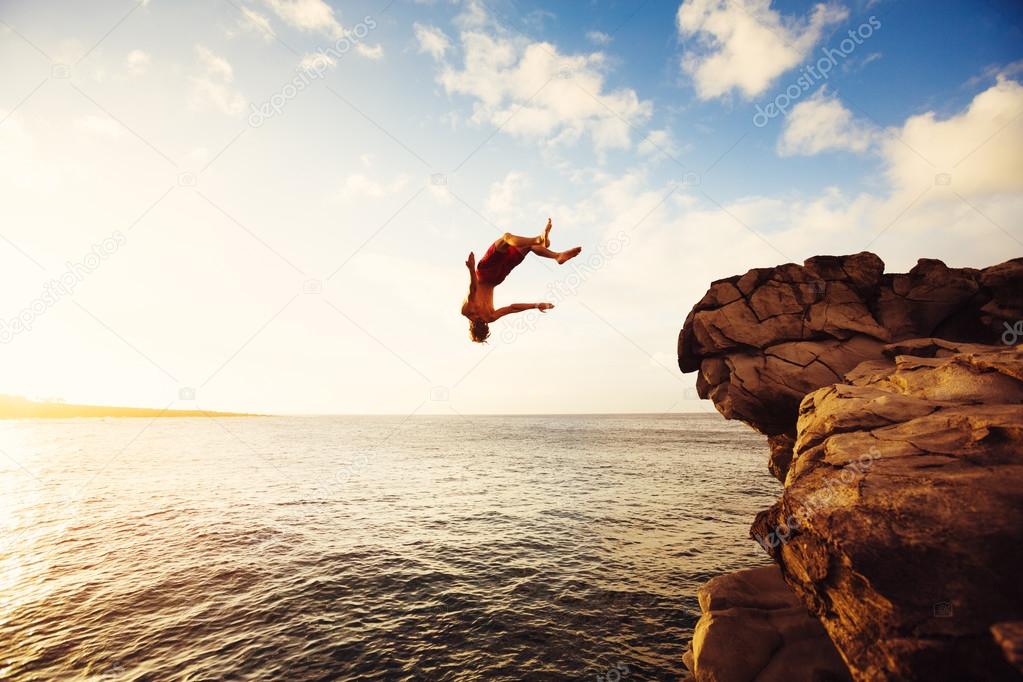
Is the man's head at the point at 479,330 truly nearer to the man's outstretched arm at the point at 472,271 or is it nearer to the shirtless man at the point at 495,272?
the shirtless man at the point at 495,272

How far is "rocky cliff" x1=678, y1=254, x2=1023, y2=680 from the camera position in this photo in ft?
14.2

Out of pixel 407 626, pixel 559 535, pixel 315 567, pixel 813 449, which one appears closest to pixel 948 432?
pixel 813 449

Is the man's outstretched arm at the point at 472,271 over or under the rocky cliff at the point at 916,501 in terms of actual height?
over

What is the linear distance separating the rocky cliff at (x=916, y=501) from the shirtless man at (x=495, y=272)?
5.59 m

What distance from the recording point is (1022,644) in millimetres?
3525

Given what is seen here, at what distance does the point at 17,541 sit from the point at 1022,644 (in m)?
33.5

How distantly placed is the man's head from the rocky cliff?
243 inches

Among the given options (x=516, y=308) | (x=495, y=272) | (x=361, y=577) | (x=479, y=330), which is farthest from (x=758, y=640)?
(x=361, y=577)

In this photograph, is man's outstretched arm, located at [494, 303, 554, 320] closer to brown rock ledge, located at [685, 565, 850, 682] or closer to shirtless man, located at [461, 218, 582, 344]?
shirtless man, located at [461, 218, 582, 344]

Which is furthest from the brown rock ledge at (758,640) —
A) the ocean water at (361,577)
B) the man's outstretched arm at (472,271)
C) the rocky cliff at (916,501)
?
the man's outstretched arm at (472,271)

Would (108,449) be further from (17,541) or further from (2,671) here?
(2,671)

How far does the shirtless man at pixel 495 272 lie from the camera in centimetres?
699

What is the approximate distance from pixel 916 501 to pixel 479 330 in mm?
7242

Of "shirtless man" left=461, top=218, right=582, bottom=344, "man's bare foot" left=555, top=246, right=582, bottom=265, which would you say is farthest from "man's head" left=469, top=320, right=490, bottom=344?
"man's bare foot" left=555, top=246, right=582, bottom=265
